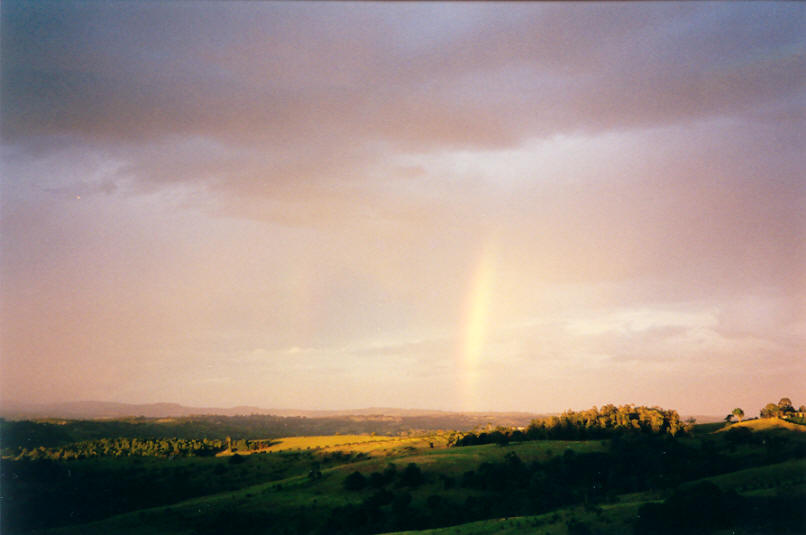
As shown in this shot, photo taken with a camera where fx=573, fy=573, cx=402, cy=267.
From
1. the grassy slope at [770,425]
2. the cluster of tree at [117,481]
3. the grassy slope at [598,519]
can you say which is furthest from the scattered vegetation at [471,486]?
the grassy slope at [770,425]

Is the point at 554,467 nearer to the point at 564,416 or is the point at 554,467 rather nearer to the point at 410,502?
the point at 410,502

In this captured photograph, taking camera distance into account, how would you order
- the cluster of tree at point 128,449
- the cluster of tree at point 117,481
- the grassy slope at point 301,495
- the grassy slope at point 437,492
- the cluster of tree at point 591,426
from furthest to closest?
the cluster of tree at point 128,449 → the cluster of tree at point 591,426 → the cluster of tree at point 117,481 → the grassy slope at point 301,495 → the grassy slope at point 437,492

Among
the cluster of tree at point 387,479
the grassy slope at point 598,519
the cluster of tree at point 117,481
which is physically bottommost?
the cluster of tree at point 117,481

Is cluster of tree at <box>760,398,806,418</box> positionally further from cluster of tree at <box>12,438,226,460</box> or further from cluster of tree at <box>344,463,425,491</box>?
cluster of tree at <box>12,438,226,460</box>

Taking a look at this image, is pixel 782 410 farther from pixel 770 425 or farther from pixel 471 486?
pixel 471 486

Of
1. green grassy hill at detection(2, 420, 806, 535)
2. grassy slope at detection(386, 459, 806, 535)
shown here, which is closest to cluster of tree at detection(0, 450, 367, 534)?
green grassy hill at detection(2, 420, 806, 535)

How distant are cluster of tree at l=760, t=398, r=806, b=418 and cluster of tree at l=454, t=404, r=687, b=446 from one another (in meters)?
14.9

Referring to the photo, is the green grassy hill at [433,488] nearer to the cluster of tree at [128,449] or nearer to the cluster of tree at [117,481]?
the cluster of tree at [117,481]

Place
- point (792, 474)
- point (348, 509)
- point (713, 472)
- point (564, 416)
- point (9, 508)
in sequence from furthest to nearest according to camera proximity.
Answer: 1. point (564, 416)
2. point (9, 508)
3. point (713, 472)
4. point (348, 509)
5. point (792, 474)

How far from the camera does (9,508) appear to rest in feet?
277

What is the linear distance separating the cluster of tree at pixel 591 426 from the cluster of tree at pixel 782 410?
14.9 metres

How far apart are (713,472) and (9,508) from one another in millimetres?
98787

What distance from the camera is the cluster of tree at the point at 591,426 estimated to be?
318ft

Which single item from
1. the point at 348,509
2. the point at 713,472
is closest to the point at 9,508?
the point at 348,509
